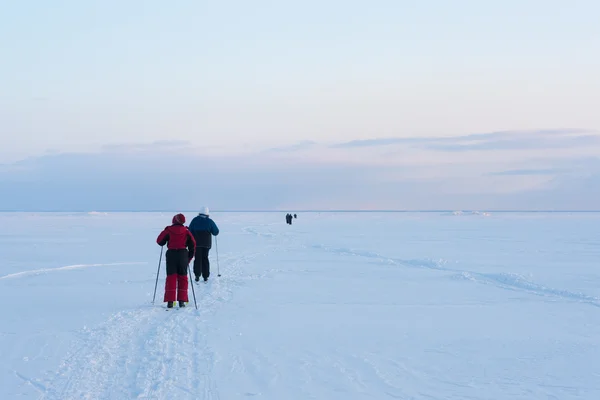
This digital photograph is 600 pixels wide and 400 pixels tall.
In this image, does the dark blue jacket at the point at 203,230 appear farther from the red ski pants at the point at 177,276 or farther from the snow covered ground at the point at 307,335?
the red ski pants at the point at 177,276

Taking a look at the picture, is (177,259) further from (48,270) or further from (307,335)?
(48,270)

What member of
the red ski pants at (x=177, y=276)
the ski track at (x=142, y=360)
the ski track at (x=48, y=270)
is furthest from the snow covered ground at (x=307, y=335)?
the red ski pants at (x=177, y=276)

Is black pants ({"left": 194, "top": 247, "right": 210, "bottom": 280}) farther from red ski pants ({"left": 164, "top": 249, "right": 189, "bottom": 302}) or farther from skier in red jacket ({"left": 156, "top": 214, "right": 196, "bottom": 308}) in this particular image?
red ski pants ({"left": 164, "top": 249, "right": 189, "bottom": 302})

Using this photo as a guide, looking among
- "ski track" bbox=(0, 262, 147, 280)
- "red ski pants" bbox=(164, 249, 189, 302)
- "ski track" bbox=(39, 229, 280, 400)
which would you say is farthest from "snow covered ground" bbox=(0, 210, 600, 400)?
"red ski pants" bbox=(164, 249, 189, 302)

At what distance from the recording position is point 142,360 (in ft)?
19.4

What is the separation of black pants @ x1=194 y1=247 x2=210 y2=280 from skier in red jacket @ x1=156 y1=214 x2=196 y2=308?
252cm

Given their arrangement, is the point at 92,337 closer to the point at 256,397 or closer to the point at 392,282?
the point at 256,397

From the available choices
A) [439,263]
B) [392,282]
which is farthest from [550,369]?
[439,263]

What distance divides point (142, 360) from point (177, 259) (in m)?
3.63

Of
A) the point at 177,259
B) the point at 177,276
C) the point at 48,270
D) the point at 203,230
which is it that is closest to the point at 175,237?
the point at 177,259

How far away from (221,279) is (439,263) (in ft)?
21.8

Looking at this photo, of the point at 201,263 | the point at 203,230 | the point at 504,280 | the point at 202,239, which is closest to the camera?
the point at 201,263

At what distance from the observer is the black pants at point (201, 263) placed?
1226 centimetres

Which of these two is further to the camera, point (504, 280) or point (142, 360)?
point (504, 280)
